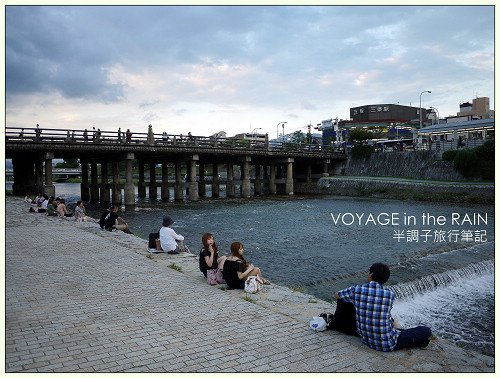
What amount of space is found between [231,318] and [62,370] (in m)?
2.58

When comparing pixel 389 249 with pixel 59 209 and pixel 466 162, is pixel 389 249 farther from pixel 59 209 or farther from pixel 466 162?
pixel 466 162

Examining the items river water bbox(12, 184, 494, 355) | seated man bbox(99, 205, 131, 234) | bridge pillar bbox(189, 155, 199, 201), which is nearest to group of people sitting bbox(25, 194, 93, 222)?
river water bbox(12, 184, 494, 355)

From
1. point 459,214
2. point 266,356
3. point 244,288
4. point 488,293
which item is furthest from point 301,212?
point 266,356

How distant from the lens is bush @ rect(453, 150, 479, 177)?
38594mm

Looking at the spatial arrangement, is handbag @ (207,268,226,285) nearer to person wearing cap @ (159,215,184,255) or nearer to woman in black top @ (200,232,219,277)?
woman in black top @ (200,232,219,277)

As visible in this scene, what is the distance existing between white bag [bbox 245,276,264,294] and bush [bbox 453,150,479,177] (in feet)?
120

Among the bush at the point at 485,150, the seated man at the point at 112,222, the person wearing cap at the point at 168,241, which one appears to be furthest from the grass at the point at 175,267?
the bush at the point at 485,150

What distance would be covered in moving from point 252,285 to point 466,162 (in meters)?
37.0

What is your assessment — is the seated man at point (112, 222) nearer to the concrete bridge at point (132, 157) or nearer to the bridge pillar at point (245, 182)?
the concrete bridge at point (132, 157)

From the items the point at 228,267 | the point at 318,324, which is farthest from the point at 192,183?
the point at 318,324

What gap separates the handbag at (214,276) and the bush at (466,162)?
36.6 metres

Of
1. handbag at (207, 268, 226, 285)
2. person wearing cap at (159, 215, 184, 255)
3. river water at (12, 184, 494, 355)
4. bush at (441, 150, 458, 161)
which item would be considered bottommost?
river water at (12, 184, 494, 355)

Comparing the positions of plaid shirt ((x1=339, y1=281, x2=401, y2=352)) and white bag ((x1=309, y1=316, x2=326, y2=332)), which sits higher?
plaid shirt ((x1=339, y1=281, x2=401, y2=352))

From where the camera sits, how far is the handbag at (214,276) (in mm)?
8617
